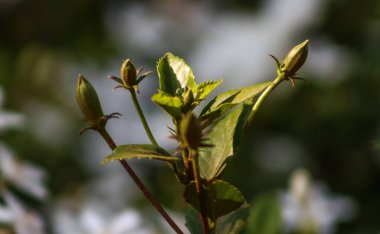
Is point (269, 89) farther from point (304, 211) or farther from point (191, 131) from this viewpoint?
point (304, 211)

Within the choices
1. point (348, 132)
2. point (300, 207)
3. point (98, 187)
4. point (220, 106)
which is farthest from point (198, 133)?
point (348, 132)

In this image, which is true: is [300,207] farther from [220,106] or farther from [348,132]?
[348,132]

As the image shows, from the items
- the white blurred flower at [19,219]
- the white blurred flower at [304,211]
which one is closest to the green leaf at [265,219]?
the white blurred flower at [304,211]

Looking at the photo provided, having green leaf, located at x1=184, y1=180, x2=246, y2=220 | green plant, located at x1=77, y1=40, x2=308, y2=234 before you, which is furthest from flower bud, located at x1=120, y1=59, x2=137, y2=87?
green leaf, located at x1=184, y1=180, x2=246, y2=220

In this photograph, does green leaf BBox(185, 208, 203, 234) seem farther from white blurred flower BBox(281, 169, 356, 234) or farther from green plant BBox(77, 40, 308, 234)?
white blurred flower BBox(281, 169, 356, 234)

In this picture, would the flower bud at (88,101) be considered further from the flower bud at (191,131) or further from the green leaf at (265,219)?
the green leaf at (265,219)

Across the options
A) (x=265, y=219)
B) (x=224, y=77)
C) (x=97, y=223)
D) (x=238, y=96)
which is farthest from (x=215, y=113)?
(x=224, y=77)
